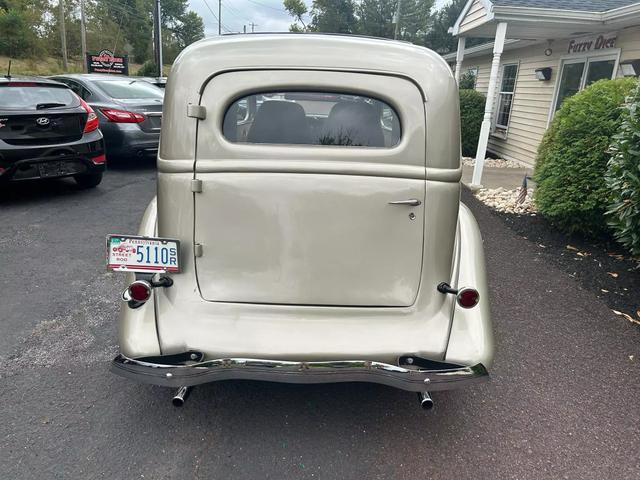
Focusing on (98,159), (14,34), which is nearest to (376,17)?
(14,34)

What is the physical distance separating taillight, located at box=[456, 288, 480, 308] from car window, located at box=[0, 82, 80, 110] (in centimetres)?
587

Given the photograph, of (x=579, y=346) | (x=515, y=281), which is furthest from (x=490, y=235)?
(x=579, y=346)

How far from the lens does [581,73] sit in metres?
8.97

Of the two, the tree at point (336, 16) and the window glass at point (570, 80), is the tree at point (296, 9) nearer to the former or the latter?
the tree at point (336, 16)

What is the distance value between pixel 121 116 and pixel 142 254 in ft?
21.3

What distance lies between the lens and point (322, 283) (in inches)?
94.9

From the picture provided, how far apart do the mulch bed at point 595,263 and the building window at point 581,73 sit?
3188 mm

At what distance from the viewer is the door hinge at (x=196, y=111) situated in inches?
91.7

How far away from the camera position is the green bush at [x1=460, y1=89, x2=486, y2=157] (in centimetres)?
1222

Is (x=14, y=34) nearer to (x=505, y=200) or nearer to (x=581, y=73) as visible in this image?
(x=581, y=73)

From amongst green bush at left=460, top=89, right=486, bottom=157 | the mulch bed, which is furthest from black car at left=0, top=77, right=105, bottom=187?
green bush at left=460, top=89, right=486, bottom=157

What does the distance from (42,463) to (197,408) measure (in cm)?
76

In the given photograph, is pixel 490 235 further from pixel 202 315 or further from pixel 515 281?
pixel 202 315

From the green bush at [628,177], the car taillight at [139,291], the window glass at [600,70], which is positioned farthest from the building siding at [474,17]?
the car taillight at [139,291]
